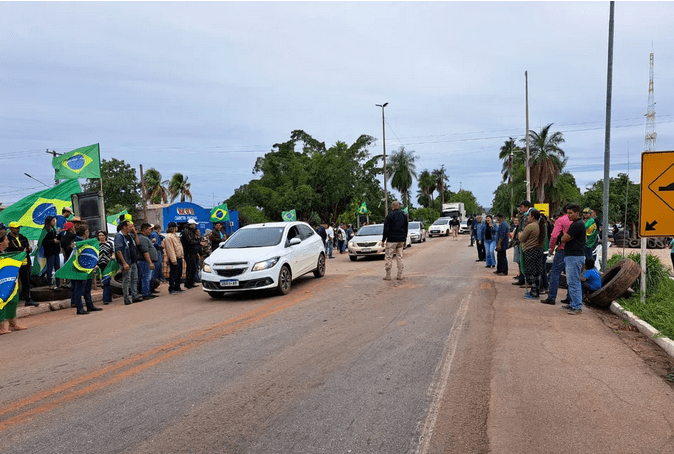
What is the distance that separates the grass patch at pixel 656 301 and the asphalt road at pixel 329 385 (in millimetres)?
763

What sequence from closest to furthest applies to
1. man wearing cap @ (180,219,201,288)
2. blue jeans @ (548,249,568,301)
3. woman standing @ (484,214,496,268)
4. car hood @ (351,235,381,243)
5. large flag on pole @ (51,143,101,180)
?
blue jeans @ (548,249,568,301)
man wearing cap @ (180,219,201,288)
large flag on pole @ (51,143,101,180)
woman standing @ (484,214,496,268)
car hood @ (351,235,381,243)

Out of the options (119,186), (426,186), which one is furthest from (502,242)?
(426,186)

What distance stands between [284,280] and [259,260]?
880 millimetres

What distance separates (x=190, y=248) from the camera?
41.9ft

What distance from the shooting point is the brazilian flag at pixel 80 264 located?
9.61 meters

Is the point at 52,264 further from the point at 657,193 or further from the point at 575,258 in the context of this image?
the point at 657,193

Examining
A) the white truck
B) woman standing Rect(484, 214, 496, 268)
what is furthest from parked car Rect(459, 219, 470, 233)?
woman standing Rect(484, 214, 496, 268)

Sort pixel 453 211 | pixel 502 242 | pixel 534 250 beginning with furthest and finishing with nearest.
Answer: pixel 453 211, pixel 502 242, pixel 534 250

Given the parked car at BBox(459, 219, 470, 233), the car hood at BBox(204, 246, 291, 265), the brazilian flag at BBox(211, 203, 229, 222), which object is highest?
the brazilian flag at BBox(211, 203, 229, 222)

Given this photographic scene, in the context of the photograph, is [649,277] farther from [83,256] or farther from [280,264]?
[83,256]

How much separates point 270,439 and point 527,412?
216 cm

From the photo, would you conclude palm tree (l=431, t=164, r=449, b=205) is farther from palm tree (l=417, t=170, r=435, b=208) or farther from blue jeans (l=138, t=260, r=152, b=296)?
blue jeans (l=138, t=260, r=152, b=296)

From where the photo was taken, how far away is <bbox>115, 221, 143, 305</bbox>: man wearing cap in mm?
10430

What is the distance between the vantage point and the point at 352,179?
4831cm
